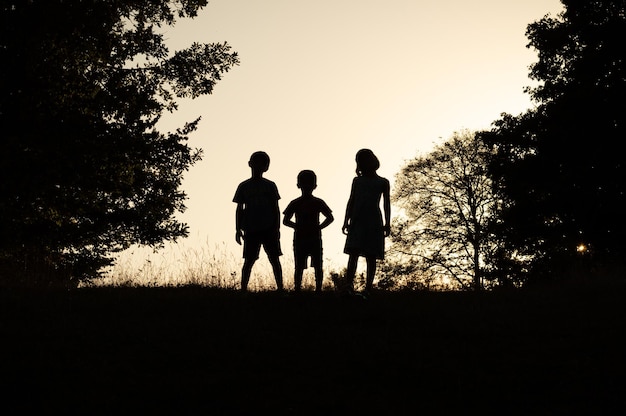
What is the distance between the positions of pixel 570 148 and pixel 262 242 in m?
15.4

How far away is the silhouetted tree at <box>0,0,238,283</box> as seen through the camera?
53.7 feet

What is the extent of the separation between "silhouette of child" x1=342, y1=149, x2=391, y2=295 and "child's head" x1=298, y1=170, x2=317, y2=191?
2.19 ft

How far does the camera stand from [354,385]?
7070mm

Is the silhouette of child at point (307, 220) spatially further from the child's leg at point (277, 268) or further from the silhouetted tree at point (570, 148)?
the silhouetted tree at point (570, 148)

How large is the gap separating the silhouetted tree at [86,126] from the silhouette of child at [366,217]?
6824 millimetres

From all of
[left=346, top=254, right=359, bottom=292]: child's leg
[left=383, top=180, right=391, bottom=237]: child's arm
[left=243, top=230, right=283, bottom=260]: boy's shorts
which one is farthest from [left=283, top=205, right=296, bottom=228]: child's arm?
[left=383, top=180, right=391, bottom=237]: child's arm

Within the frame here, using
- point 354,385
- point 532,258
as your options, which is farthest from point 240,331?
point 532,258

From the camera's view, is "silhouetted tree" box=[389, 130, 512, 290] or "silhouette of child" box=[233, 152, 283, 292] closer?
"silhouette of child" box=[233, 152, 283, 292]

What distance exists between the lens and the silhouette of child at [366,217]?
38.4ft

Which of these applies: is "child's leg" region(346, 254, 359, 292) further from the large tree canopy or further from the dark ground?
the large tree canopy

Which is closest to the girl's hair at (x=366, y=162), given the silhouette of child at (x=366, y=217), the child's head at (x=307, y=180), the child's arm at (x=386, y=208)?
the silhouette of child at (x=366, y=217)

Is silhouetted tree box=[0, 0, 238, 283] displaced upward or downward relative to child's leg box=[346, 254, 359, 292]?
upward

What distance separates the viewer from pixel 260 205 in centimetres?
1184

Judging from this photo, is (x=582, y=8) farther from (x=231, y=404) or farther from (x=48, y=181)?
(x=231, y=404)
